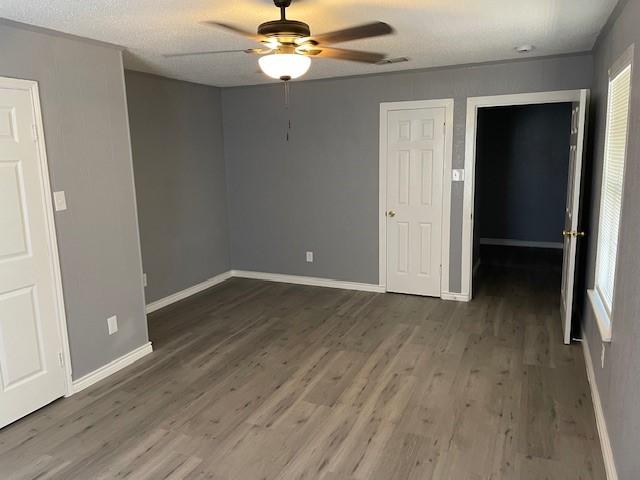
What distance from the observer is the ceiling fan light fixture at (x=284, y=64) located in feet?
8.27

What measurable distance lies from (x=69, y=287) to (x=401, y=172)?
3.37 metres

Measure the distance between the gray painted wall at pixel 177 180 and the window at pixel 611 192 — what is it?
13.1ft

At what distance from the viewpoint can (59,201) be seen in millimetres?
3191

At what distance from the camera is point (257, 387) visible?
11.1 feet

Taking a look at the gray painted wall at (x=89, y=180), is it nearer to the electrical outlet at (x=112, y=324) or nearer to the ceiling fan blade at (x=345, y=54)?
the electrical outlet at (x=112, y=324)

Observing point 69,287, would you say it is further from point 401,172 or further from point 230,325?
point 401,172

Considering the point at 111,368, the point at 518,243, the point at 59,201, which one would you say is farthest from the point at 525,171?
the point at 59,201

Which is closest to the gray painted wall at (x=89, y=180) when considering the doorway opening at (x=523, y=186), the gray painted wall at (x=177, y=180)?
the gray painted wall at (x=177, y=180)

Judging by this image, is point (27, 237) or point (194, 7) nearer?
point (194, 7)

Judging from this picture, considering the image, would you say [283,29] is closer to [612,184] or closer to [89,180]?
[89,180]

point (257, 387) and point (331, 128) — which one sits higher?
point (331, 128)

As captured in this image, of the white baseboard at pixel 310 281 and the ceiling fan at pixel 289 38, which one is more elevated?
the ceiling fan at pixel 289 38

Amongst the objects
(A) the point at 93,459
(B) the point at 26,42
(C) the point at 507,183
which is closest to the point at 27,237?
(B) the point at 26,42

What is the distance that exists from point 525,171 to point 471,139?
3344 mm
